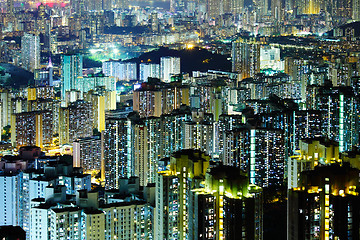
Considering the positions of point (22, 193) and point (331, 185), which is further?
point (22, 193)


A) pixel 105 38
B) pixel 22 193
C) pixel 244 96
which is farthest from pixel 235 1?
pixel 22 193

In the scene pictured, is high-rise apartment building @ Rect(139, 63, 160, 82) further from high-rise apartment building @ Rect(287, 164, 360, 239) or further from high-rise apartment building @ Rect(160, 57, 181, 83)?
high-rise apartment building @ Rect(287, 164, 360, 239)

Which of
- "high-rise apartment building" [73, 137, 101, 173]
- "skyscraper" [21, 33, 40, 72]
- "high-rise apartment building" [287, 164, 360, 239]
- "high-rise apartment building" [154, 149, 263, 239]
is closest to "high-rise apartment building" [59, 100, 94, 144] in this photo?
"high-rise apartment building" [73, 137, 101, 173]

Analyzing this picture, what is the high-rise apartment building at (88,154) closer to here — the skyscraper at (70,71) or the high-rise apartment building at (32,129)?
the high-rise apartment building at (32,129)

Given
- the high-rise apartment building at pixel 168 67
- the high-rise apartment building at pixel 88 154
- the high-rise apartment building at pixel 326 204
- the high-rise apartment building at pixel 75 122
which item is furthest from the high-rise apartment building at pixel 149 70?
the high-rise apartment building at pixel 326 204

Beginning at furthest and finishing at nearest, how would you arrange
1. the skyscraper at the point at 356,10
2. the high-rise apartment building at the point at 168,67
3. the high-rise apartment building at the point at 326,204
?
1. the skyscraper at the point at 356,10
2. the high-rise apartment building at the point at 168,67
3. the high-rise apartment building at the point at 326,204

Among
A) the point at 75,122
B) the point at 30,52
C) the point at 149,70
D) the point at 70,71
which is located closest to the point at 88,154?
the point at 75,122

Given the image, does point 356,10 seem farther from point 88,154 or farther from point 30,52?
point 88,154

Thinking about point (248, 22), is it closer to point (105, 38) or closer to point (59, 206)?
point (105, 38)
